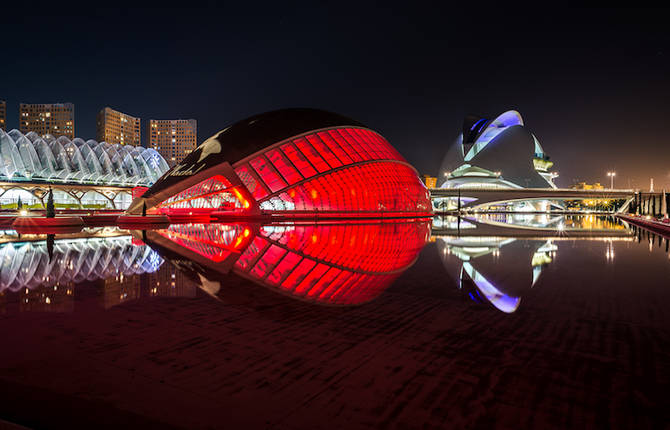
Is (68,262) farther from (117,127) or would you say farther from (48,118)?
(48,118)

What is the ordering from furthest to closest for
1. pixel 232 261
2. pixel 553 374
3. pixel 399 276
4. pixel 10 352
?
1. pixel 232 261
2. pixel 399 276
3. pixel 10 352
4. pixel 553 374

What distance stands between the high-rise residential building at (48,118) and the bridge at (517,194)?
133117 millimetres

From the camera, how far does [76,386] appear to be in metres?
3.15

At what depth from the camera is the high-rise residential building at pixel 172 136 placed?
160 meters

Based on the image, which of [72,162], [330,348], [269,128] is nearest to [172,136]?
[72,162]

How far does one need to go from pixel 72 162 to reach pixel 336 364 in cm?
7609

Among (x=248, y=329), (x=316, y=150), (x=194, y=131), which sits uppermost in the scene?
(x=194, y=131)

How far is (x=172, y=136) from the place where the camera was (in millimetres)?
161500

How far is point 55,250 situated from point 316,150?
21582 mm

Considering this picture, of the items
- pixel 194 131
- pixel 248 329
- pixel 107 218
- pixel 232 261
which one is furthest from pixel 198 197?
pixel 194 131

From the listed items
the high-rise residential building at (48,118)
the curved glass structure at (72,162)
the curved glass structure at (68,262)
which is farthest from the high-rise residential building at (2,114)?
the curved glass structure at (68,262)

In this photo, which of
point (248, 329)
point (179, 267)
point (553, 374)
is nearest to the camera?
point (553, 374)

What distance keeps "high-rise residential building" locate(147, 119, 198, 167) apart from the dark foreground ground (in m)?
166

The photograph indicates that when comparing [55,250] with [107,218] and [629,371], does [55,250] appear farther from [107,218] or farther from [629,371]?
[107,218]
